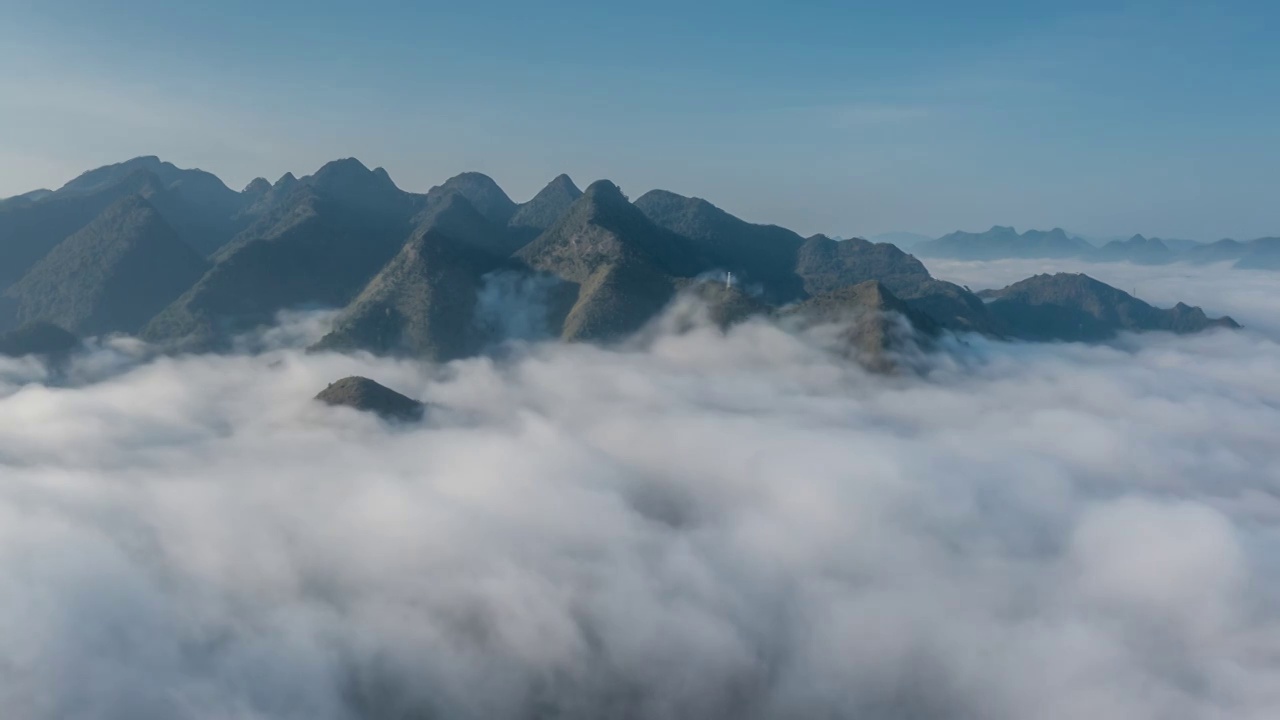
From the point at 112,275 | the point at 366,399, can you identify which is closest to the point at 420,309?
the point at 366,399

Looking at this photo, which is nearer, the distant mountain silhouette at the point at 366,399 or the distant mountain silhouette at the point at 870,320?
the distant mountain silhouette at the point at 366,399

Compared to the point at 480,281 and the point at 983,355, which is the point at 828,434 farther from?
the point at 480,281

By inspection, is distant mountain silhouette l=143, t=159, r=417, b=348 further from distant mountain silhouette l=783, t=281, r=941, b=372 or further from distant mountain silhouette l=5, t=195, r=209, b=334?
distant mountain silhouette l=783, t=281, r=941, b=372

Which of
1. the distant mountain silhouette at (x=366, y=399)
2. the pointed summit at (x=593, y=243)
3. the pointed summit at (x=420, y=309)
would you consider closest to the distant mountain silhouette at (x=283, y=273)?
the pointed summit at (x=420, y=309)

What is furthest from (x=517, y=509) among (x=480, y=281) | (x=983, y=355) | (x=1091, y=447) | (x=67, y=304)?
(x=67, y=304)

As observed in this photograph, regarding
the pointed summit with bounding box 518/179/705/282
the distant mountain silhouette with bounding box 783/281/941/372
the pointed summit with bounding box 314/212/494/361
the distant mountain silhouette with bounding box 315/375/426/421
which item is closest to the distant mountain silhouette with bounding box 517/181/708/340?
the pointed summit with bounding box 518/179/705/282

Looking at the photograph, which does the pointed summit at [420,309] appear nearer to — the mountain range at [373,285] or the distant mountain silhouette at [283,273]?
the mountain range at [373,285]

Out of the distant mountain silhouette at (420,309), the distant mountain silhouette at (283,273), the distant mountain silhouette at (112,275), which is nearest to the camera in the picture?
the distant mountain silhouette at (420,309)

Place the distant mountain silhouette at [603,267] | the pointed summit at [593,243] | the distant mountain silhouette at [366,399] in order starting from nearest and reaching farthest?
1. the distant mountain silhouette at [366,399]
2. the distant mountain silhouette at [603,267]
3. the pointed summit at [593,243]
